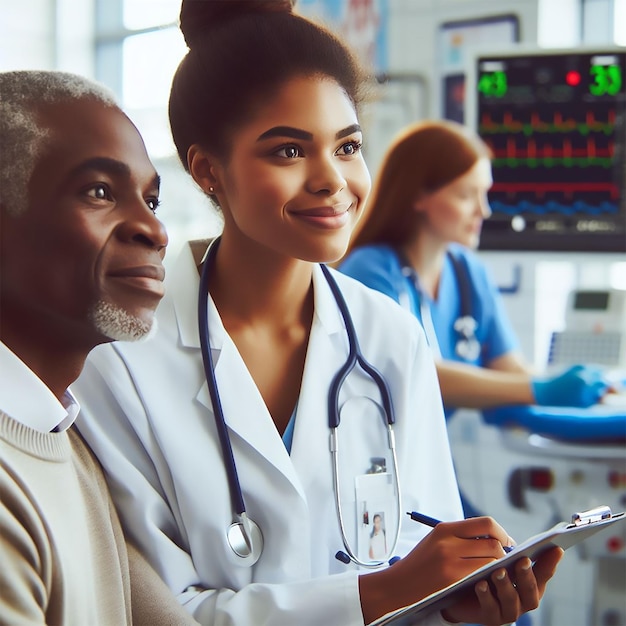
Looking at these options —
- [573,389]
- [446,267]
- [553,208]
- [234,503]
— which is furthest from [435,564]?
[553,208]

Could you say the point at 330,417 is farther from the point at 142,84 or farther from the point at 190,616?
the point at 142,84

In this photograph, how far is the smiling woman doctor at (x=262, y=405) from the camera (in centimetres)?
66

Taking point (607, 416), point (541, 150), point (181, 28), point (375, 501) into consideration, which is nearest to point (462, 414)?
point (607, 416)

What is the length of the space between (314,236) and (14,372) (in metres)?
0.25

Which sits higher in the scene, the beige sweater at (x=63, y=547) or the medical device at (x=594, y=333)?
the beige sweater at (x=63, y=547)

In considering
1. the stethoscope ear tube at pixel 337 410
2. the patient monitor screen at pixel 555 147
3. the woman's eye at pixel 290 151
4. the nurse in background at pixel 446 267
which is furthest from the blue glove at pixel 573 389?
the woman's eye at pixel 290 151

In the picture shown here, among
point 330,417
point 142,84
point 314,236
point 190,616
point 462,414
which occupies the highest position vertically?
point 142,84

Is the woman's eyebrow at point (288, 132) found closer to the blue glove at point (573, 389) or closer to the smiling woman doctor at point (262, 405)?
→ the smiling woman doctor at point (262, 405)

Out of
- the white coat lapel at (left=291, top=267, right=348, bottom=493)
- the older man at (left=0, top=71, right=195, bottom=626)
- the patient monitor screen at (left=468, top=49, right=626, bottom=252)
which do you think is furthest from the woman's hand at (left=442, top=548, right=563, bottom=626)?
the patient monitor screen at (left=468, top=49, right=626, bottom=252)

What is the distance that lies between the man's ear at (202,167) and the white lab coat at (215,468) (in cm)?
8

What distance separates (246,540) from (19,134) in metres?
0.35

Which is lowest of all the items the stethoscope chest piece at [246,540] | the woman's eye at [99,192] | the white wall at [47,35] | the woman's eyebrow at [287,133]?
the stethoscope chest piece at [246,540]

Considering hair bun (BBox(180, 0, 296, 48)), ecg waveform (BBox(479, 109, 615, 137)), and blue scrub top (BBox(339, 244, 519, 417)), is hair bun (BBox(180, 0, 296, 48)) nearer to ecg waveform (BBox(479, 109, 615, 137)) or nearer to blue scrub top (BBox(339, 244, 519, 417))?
blue scrub top (BBox(339, 244, 519, 417))

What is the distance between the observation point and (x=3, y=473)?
0.54m
